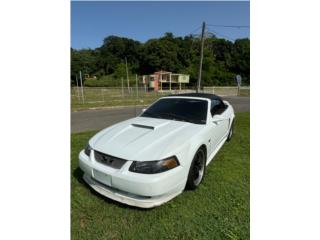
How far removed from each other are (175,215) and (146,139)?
3.02 ft

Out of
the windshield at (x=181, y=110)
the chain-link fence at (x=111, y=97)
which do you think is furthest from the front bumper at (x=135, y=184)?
the chain-link fence at (x=111, y=97)

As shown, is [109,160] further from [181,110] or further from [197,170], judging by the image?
[181,110]

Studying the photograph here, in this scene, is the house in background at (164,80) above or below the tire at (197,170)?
above

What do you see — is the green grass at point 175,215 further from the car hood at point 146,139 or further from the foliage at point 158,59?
the foliage at point 158,59

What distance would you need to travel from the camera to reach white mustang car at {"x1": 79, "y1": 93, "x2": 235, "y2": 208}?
2221 mm

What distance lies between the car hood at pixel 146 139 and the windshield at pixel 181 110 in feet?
0.66

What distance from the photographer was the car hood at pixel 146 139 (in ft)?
7.65

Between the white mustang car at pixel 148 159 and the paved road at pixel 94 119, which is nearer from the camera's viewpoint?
the white mustang car at pixel 148 159

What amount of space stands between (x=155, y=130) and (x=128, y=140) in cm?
46

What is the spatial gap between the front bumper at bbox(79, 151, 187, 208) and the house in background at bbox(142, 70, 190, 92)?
34.8m

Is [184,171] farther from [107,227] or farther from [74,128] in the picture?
[74,128]

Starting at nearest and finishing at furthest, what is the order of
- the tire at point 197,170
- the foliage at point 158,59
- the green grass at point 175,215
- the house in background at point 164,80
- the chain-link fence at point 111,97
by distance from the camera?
the green grass at point 175,215 < the tire at point 197,170 < the chain-link fence at point 111,97 < the house in background at point 164,80 < the foliage at point 158,59
